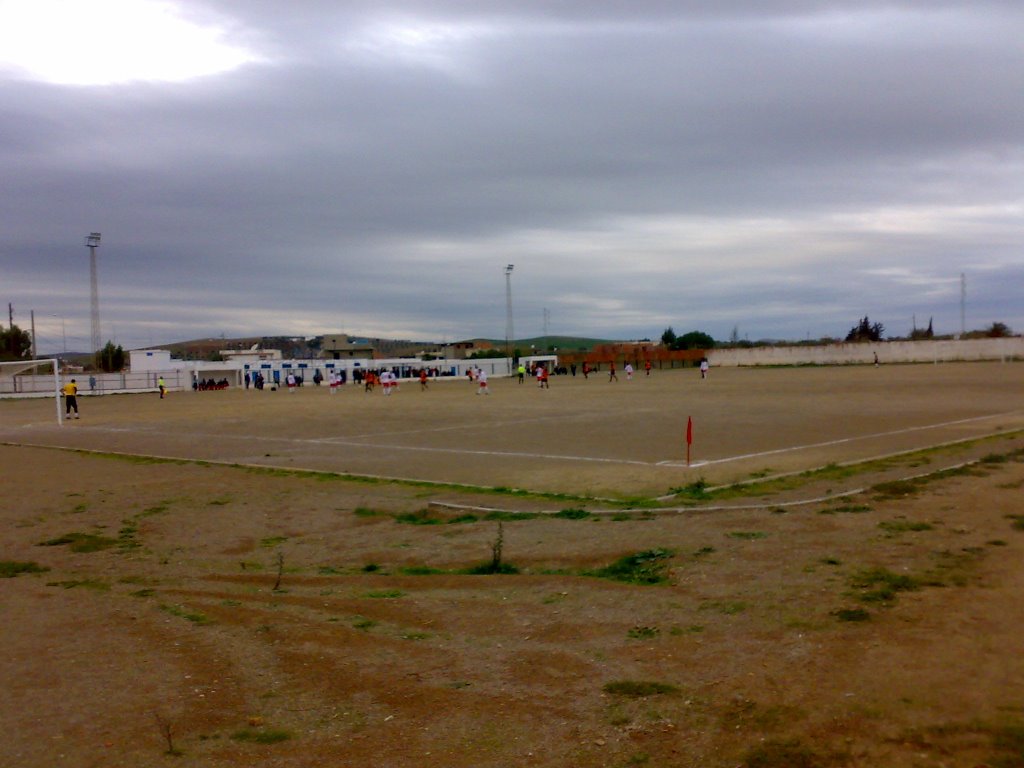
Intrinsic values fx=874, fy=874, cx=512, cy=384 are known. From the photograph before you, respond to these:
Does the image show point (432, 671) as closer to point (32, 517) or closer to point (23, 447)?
point (32, 517)

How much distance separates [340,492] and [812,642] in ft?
34.9

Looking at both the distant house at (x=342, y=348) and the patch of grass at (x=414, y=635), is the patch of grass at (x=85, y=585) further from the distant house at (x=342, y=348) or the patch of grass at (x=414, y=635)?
the distant house at (x=342, y=348)

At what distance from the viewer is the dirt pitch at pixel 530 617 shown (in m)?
4.95

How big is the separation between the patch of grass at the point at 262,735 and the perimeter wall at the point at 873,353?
86046mm

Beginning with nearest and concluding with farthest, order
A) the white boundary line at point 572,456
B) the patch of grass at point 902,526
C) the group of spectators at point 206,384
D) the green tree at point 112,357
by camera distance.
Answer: the patch of grass at point 902,526 → the white boundary line at point 572,456 → the group of spectators at point 206,384 → the green tree at point 112,357

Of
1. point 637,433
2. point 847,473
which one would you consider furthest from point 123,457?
point 847,473

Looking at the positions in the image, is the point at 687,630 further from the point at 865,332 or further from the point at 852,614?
the point at 865,332

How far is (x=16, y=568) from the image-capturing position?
994cm

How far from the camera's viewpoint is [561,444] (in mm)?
22031

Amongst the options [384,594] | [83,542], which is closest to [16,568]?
[83,542]

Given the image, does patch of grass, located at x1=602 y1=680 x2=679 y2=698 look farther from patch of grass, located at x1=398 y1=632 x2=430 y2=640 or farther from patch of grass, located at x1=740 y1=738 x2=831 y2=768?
patch of grass, located at x1=398 y1=632 x2=430 y2=640

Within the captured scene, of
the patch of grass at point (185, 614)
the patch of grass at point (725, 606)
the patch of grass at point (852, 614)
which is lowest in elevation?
the patch of grass at point (185, 614)

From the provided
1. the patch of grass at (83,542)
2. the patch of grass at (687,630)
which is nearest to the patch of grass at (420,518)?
the patch of grass at (83,542)

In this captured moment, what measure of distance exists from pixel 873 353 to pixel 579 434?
2944 inches
